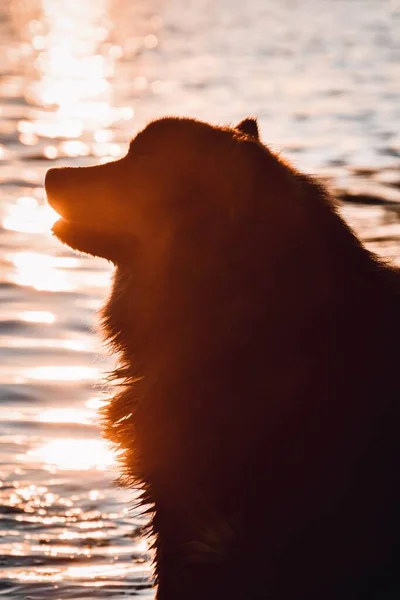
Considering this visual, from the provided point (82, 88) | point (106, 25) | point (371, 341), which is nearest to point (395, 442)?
point (371, 341)

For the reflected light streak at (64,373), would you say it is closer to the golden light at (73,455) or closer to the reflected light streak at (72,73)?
the golden light at (73,455)

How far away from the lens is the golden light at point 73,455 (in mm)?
8320

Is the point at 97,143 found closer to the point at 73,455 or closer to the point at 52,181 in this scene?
the point at 73,455

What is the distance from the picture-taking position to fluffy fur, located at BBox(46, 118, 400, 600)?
17.5ft

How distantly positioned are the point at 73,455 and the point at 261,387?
303cm

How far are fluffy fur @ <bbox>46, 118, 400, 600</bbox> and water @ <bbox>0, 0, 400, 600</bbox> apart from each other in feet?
3.50

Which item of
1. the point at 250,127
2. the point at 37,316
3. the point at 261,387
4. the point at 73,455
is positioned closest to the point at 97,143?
the point at 37,316

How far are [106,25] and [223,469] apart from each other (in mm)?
27179

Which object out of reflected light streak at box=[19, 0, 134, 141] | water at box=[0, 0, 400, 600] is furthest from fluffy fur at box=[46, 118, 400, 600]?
reflected light streak at box=[19, 0, 134, 141]

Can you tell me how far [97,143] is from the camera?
1698cm

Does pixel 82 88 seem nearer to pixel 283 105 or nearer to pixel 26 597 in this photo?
pixel 283 105

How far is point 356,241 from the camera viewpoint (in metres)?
5.75

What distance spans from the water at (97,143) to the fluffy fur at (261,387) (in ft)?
3.50

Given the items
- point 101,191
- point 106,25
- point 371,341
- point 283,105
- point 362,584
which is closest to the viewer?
→ point 362,584
